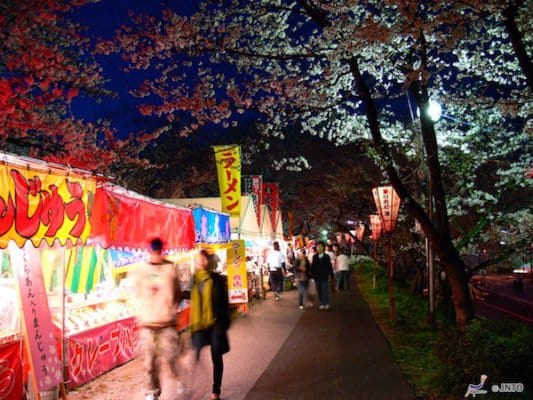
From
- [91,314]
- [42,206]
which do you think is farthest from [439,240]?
[42,206]

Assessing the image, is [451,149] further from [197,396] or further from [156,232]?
[197,396]

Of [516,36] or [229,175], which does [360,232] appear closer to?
[229,175]

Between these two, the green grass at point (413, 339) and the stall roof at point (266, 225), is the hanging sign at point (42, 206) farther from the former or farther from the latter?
the stall roof at point (266, 225)

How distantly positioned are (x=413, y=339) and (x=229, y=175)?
7.77m

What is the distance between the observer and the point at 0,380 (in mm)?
5914

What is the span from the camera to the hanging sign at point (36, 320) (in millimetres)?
6039

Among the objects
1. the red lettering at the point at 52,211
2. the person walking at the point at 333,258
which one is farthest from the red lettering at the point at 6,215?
the person walking at the point at 333,258

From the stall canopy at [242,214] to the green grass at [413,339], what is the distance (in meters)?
5.71

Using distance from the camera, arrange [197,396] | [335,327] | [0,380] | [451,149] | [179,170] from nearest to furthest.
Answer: [0,380], [197,396], [335,327], [451,149], [179,170]

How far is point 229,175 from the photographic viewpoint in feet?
55.2

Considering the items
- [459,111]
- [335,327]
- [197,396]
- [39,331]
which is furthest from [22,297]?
[459,111]

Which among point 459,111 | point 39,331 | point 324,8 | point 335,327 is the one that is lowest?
point 335,327

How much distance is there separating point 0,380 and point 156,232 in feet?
15.6

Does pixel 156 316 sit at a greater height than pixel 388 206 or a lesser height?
lesser
